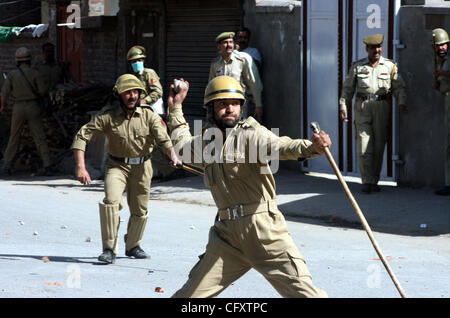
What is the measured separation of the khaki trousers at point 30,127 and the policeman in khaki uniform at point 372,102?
252 inches

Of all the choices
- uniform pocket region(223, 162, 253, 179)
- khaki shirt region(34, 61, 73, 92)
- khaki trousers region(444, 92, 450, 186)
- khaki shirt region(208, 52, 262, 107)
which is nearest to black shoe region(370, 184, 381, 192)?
khaki trousers region(444, 92, 450, 186)

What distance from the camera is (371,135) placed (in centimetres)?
1284

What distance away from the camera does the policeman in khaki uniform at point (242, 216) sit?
610 cm

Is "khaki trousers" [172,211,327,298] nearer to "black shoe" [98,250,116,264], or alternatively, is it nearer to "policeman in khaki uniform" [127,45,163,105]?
"black shoe" [98,250,116,264]

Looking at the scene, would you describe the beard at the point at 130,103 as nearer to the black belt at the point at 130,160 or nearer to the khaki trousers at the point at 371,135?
the black belt at the point at 130,160

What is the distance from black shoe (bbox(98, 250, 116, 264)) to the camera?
9.27 m

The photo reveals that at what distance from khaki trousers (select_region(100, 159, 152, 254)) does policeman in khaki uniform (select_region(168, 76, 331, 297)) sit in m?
3.07

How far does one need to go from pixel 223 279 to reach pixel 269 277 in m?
0.31

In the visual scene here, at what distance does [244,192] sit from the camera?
627 cm

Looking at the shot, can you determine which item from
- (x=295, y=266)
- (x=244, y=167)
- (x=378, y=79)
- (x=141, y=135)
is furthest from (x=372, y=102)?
(x=295, y=266)

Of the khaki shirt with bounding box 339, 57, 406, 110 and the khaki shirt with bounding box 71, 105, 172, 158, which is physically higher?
the khaki shirt with bounding box 339, 57, 406, 110

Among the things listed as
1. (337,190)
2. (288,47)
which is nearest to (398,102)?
(337,190)

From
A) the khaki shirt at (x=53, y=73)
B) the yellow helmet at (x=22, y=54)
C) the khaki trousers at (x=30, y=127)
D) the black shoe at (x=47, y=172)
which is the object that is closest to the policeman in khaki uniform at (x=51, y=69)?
the khaki shirt at (x=53, y=73)
